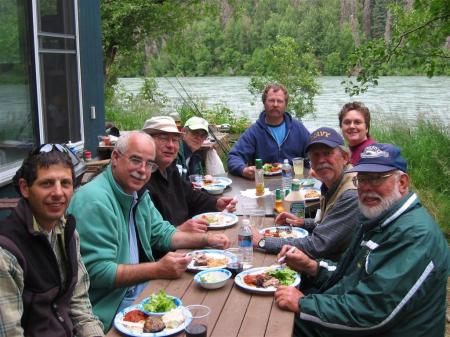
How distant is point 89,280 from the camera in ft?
7.79

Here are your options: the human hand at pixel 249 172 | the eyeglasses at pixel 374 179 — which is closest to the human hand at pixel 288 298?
the eyeglasses at pixel 374 179

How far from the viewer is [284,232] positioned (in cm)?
326

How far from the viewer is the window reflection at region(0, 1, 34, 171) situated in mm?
4605

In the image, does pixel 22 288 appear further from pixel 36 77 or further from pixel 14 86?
pixel 36 77

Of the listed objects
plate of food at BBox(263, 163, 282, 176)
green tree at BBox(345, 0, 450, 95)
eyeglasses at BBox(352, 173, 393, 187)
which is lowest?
plate of food at BBox(263, 163, 282, 176)

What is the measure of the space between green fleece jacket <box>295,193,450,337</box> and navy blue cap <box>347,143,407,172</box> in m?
0.15

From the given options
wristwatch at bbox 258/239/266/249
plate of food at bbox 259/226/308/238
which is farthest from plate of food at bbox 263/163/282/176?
wristwatch at bbox 258/239/266/249

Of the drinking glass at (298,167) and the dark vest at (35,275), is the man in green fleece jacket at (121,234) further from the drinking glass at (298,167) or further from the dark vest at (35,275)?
the drinking glass at (298,167)

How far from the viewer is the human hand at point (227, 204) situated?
393 cm

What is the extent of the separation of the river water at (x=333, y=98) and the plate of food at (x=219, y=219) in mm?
7312

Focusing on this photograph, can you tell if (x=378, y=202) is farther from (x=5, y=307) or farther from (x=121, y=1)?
(x=121, y=1)

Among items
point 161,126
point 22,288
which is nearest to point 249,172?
point 161,126

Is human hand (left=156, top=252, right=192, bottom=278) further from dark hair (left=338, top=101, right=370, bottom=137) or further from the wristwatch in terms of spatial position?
dark hair (left=338, top=101, right=370, bottom=137)

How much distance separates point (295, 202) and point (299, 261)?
1.13m
